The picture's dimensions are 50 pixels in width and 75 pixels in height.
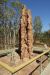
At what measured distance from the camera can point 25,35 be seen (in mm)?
11250

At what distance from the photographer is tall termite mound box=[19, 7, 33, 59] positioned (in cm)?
1094

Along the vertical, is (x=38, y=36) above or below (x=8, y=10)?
below

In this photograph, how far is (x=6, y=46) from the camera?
923 inches

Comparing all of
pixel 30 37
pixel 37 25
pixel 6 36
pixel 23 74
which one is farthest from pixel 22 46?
pixel 37 25

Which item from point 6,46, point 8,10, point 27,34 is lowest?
point 6,46

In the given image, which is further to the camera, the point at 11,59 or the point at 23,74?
the point at 11,59

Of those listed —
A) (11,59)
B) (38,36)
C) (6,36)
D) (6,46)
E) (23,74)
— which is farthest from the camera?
(38,36)

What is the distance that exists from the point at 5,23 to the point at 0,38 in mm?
6737

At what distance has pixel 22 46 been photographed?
36.6 ft

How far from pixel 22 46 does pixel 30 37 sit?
3.04 ft

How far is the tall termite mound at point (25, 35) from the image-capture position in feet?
35.9

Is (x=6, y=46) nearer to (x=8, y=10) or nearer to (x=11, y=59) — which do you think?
(x=8, y=10)

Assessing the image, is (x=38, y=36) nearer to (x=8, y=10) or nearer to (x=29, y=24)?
(x=8, y=10)

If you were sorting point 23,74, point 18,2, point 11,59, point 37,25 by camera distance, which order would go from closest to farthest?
point 23,74, point 11,59, point 18,2, point 37,25
